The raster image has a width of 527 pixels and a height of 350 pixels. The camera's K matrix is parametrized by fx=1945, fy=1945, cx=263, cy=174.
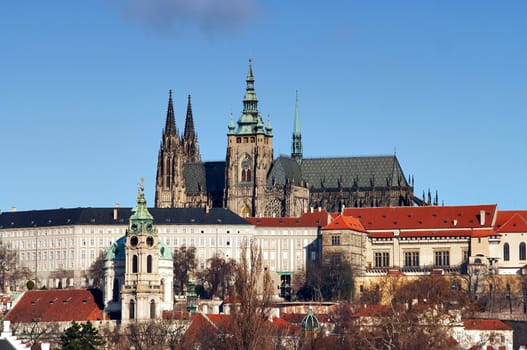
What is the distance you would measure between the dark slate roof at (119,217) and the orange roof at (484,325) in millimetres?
55792

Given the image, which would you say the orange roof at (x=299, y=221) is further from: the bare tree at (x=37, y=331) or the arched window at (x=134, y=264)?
the bare tree at (x=37, y=331)

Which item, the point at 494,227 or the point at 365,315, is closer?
the point at 365,315

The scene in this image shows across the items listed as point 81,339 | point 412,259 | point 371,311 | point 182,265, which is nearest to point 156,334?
point 81,339

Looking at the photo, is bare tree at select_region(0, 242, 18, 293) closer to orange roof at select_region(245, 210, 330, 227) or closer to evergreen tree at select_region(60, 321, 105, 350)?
orange roof at select_region(245, 210, 330, 227)

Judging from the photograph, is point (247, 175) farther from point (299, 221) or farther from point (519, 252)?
point (519, 252)

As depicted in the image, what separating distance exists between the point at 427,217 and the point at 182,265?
2416cm

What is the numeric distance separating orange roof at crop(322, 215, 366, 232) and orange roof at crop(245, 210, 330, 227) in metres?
4.07

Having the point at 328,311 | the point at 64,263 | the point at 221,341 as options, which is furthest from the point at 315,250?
the point at 221,341

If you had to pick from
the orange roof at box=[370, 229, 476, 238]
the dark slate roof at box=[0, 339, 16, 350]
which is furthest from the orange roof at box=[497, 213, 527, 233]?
the dark slate roof at box=[0, 339, 16, 350]

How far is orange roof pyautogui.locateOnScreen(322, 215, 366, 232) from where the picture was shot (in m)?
180

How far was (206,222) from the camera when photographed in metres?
189

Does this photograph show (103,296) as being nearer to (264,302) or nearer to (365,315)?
(365,315)

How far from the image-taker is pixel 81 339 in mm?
104062

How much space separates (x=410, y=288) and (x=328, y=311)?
14433 mm
